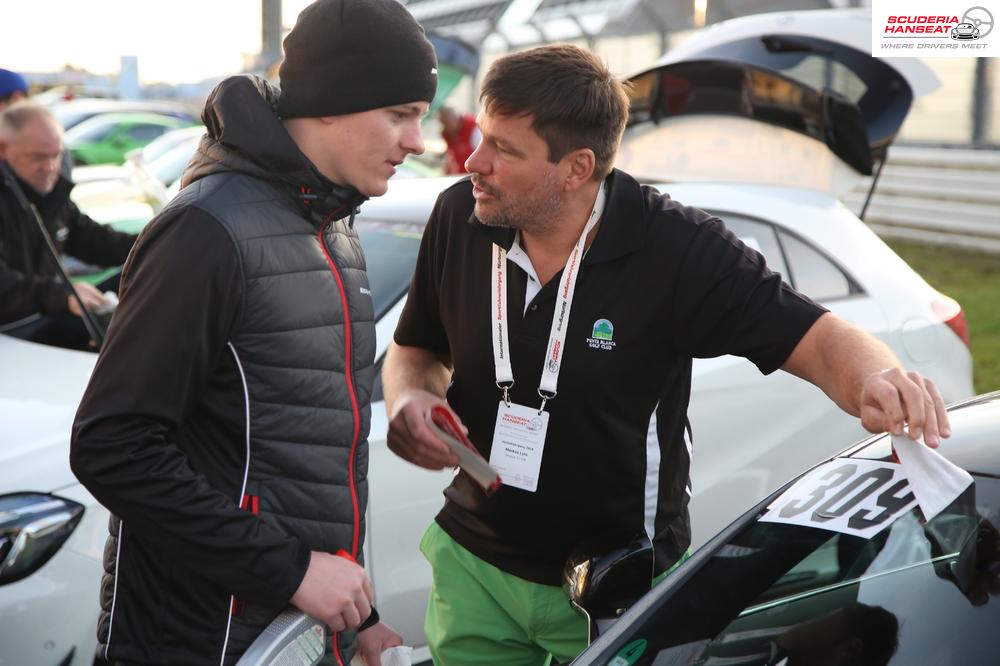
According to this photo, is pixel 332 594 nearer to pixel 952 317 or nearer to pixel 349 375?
pixel 349 375

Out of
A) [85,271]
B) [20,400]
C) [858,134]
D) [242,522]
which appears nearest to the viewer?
[242,522]

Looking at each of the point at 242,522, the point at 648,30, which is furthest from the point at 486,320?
the point at 648,30

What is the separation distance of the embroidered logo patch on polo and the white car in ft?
3.08

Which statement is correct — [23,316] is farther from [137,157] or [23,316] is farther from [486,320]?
[486,320]

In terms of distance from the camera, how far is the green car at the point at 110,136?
54.9ft

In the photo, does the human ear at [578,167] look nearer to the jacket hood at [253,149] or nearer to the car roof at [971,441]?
the jacket hood at [253,149]

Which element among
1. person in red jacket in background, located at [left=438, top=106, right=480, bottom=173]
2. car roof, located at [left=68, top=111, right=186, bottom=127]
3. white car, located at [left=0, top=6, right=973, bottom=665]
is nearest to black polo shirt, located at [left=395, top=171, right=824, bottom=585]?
white car, located at [left=0, top=6, right=973, bottom=665]

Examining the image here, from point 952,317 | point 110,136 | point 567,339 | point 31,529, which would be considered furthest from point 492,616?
point 110,136

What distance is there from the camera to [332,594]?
1675 millimetres

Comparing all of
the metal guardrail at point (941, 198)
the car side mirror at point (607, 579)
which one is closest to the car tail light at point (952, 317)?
the car side mirror at point (607, 579)

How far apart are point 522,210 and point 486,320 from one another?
9.3 inches

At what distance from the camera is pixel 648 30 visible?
13.5 metres

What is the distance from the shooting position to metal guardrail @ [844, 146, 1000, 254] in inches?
476

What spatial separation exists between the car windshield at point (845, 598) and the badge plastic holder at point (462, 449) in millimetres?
352
